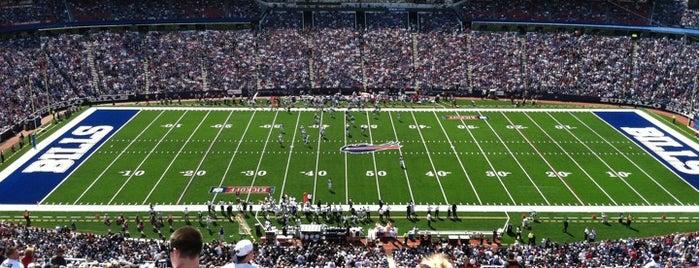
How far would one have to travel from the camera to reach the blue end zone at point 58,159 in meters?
32.7

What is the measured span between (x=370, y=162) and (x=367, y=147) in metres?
2.89

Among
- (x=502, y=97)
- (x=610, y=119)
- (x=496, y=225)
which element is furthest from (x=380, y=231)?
(x=502, y=97)

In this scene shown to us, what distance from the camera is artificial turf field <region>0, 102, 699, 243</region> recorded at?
1270 inches

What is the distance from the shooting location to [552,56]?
196 feet

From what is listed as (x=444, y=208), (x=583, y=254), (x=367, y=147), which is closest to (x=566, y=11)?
(x=367, y=147)

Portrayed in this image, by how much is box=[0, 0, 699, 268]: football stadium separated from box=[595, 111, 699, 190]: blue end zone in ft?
0.65

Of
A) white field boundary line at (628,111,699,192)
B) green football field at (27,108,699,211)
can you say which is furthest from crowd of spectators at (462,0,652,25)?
green football field at (27,108,699,211)

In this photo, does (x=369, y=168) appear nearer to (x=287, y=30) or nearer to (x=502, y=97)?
(x=502, y=97)

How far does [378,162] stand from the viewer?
3750 centimetres

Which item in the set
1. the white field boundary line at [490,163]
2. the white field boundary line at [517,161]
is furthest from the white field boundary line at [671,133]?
the white field boundary line at [490,163]

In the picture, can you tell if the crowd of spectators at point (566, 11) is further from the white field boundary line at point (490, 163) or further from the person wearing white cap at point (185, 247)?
the person wearing white cap at point (185, 247)

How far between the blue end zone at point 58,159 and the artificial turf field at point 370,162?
14 cm

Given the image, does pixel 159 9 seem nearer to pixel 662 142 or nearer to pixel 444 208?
pixel 444 208

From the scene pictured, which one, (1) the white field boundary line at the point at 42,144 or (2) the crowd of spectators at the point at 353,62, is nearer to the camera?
(1) the white field boundary line at the point at 42,144
